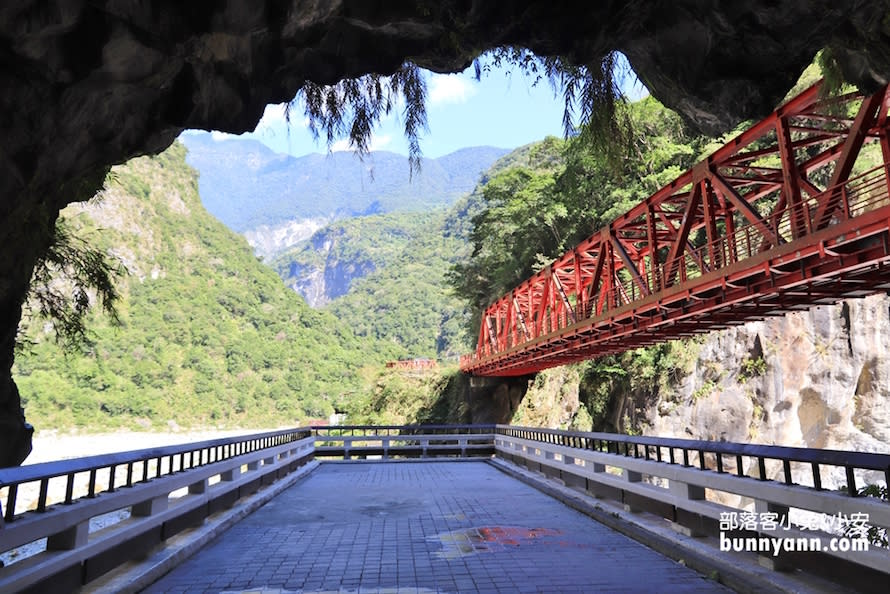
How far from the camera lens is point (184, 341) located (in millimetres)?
90062

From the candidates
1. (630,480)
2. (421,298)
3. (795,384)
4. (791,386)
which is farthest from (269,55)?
(421,298)

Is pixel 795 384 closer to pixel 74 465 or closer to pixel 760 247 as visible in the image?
pixel 760 247

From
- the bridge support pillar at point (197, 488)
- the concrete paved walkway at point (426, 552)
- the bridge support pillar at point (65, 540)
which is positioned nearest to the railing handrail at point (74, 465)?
the bridge support pillar at point (65, 540)

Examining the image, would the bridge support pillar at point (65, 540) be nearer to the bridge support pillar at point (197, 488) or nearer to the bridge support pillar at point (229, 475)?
the bridge support pillar at point (197, 488)

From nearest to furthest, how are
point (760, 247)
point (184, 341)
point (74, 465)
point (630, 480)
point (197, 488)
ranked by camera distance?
1. point (74, 465)
2. point (197, 488)
3. point (630, 480)
4. point (760, 247)
5. point (184, 341)

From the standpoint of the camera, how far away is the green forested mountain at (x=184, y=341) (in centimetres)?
7569

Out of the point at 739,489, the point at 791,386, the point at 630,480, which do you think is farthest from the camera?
the point at 791,386

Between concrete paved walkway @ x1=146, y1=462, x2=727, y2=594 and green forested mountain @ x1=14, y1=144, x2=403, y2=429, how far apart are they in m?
Result: 60.1

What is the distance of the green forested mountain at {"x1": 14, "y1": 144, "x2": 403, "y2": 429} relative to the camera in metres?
75.7

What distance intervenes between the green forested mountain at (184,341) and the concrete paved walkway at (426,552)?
197ft

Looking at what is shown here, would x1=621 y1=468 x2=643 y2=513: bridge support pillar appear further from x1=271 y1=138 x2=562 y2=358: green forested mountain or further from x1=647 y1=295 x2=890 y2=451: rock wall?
x1=271 y1=138 x2=562 y2=358: green forested mountain

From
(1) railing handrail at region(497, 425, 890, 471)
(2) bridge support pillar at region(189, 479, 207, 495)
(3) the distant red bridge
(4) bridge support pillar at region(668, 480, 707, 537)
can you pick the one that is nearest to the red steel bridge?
(1) railing handrail at region(497, 425, 890, 471)

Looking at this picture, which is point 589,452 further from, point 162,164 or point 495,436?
point 162,164

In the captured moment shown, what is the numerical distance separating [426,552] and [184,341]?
92.7 meters
